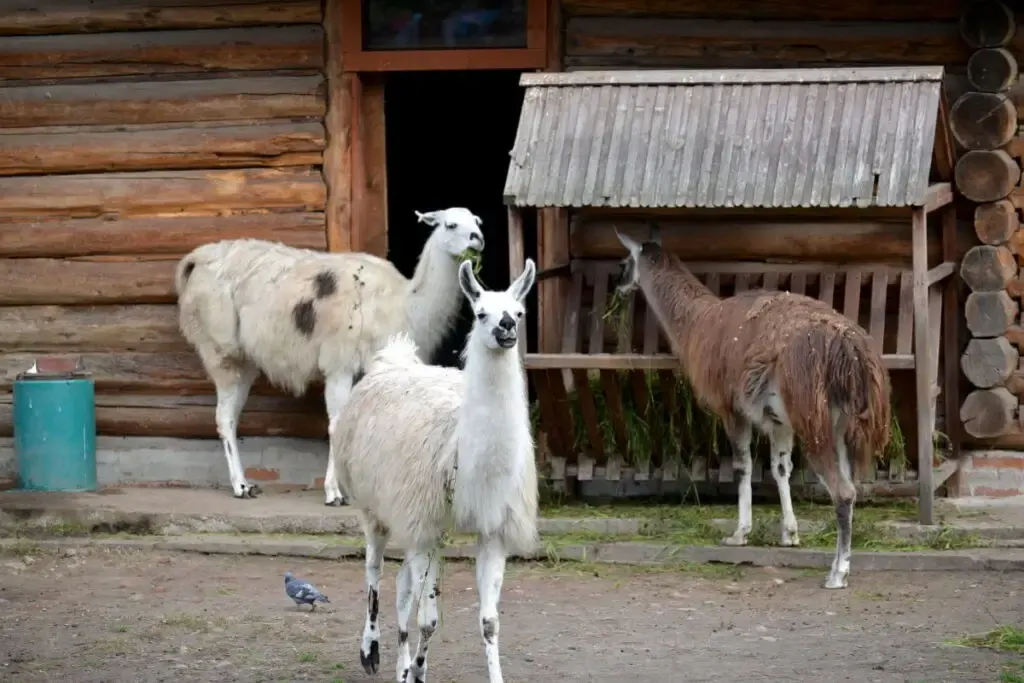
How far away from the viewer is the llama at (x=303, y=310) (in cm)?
985

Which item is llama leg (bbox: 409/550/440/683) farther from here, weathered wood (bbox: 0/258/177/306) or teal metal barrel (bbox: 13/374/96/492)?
weathered wood (bbox: 0/258/177/306)

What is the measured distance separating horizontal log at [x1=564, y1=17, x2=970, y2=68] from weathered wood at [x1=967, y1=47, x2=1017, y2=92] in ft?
0.74

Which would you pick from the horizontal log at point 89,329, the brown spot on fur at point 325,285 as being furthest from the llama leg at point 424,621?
the horizontal log at point 89,329

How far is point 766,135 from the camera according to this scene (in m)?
9.04

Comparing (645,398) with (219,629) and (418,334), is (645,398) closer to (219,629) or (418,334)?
(418,334)

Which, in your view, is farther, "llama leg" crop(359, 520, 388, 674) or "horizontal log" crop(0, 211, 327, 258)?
"horizontal log" crop(0, 211, 327, 258)

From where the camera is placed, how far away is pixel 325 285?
10008 mm

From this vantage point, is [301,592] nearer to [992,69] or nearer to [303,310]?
[303,310]

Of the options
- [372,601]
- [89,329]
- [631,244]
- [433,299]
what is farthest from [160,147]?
[372,601]

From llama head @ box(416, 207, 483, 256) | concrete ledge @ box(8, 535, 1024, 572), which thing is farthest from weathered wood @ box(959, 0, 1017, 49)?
llama head @ box(416, 207, 483, 256)

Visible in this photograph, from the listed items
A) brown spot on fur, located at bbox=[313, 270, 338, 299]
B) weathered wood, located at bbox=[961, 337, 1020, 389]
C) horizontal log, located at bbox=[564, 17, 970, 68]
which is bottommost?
weathered wood, located at bbox=[961, 337, 1020, 389]

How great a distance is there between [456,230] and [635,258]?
105cm

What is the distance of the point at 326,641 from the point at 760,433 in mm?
3077

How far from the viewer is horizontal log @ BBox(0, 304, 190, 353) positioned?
428 inches
